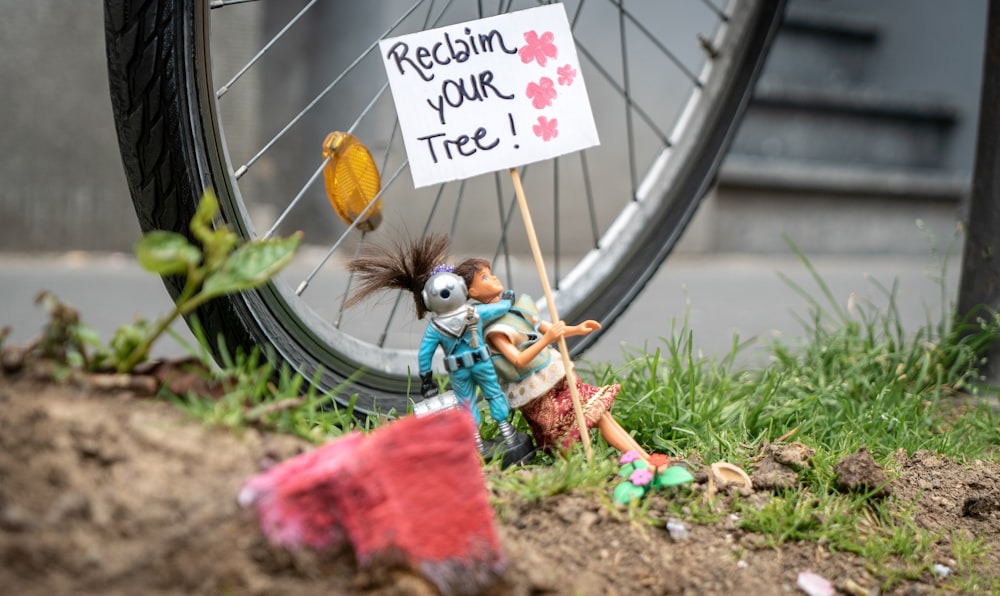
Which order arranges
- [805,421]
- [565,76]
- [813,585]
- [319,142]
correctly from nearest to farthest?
[813,585], [565,76], [805,421], [319,142]

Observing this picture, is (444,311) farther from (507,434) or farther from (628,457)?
(628,457)

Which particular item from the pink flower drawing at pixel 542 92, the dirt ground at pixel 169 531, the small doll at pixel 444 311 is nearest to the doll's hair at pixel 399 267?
the small doll at pixel 444 311

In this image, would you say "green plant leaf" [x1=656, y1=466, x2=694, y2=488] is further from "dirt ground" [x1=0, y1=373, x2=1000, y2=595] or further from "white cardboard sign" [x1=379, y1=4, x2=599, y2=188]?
"white cardboard sign" [x1=379, y1=4, x2=599, y2=188]

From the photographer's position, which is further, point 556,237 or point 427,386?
point 556,237

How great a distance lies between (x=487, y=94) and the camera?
1.28 m

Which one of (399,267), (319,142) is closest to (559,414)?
(399,267)

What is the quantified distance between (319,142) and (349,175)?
291cm

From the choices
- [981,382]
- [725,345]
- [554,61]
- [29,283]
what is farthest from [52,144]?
[981,382]

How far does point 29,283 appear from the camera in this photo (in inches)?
131

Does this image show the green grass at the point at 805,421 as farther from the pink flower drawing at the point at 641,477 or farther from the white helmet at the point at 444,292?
the white helmet at the point at 444,292

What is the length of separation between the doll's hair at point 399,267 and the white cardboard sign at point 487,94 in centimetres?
9

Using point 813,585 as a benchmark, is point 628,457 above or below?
above

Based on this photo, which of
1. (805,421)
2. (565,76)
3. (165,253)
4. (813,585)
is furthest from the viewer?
(805,421)

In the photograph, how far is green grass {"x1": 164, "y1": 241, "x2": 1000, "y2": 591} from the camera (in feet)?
3.81
